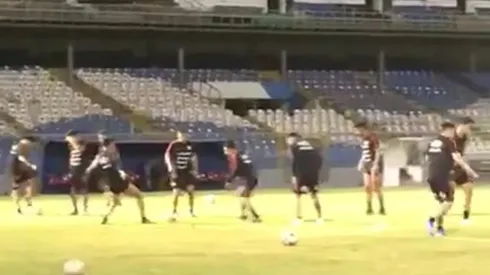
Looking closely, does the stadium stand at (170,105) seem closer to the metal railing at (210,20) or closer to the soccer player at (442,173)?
the metal railing at (210,20)

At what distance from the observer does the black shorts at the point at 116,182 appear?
2491 centimetres

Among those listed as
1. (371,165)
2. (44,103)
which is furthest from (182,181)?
(44,103)

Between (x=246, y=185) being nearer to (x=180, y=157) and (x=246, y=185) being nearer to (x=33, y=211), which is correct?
(x=180, y=157)

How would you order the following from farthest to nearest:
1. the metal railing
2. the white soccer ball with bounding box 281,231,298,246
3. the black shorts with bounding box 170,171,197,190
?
the metal railing, the black shorts with bounding box 170,171,197,190, the white soccer ball with bounding box 281,231,298,246

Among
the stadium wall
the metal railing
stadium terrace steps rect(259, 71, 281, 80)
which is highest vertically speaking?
the metal railing

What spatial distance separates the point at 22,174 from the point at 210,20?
23.0 m

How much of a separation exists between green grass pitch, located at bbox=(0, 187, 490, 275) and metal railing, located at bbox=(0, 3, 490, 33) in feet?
63.8

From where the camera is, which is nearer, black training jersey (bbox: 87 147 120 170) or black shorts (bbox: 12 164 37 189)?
black training jersey (bbox: 87 147 120 170)

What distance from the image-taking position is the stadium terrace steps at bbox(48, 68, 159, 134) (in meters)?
48.4

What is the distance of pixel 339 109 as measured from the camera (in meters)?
54.6

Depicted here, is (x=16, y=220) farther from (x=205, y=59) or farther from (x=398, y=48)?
(x=398, y=48)

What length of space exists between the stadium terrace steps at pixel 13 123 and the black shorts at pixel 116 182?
66.9ft

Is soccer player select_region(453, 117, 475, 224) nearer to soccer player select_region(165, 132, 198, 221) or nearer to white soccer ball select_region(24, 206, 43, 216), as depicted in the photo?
soccer player select_region(165, 132, 198, 221)

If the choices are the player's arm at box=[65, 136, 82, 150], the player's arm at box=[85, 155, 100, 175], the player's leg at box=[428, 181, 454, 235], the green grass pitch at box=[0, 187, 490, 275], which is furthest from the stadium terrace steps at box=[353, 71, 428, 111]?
the player's leg at box=[428, 181, 454, 235]
